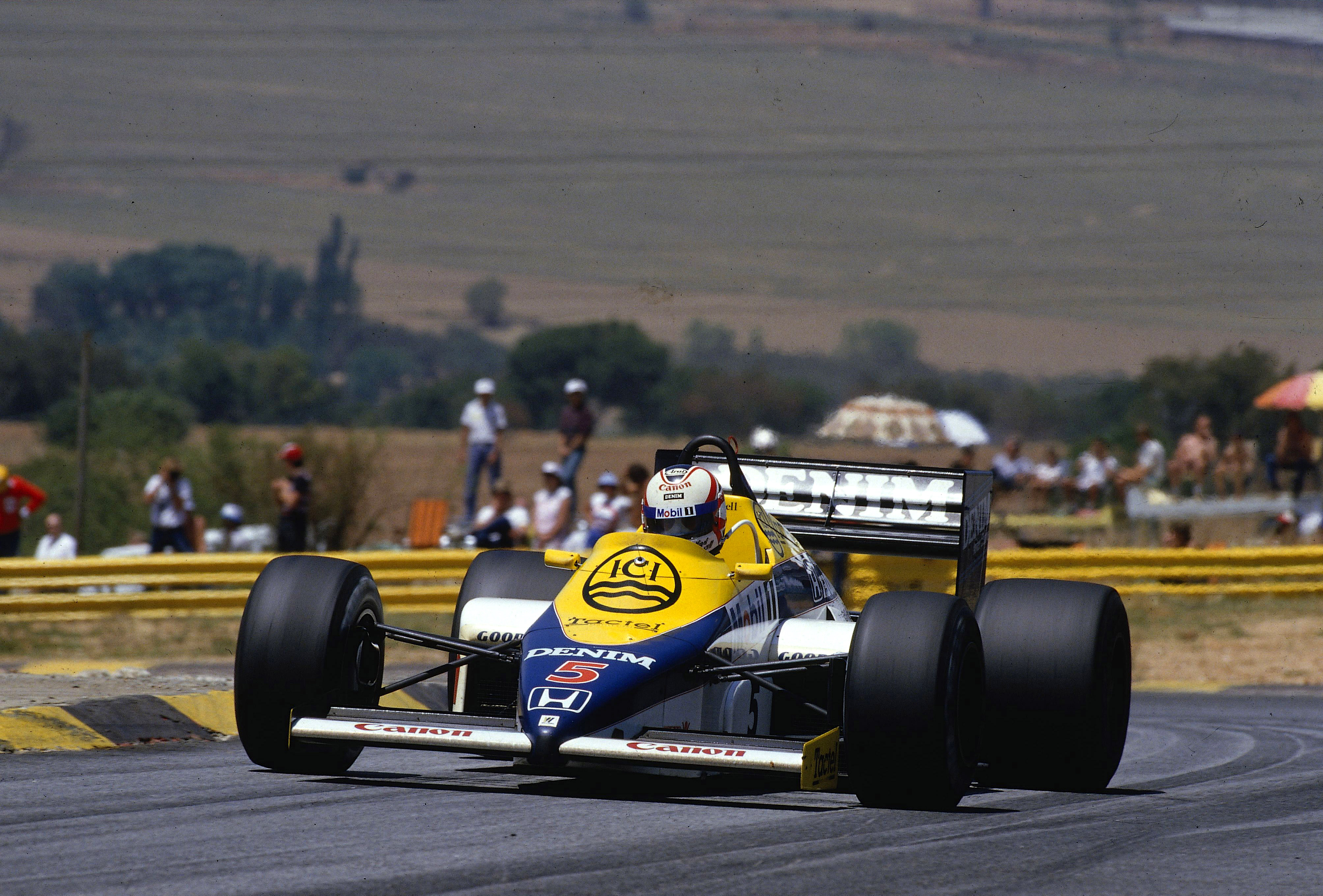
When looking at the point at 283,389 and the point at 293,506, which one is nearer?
the point at 293,506

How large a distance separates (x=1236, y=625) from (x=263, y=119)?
11207 cm

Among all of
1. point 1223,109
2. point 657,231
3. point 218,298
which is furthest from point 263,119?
point 1223,109

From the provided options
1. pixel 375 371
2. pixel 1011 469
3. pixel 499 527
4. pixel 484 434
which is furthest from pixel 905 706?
pixel 375 371

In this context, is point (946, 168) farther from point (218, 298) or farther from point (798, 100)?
point (218, 298)

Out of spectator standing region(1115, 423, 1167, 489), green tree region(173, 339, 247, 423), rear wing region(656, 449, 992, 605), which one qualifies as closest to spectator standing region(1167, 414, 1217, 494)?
spectator standing region(1115, 423, 1167, 489)

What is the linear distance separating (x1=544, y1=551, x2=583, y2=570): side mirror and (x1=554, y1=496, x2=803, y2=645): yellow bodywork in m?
0.45

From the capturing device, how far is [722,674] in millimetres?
7297

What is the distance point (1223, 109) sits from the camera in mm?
96812

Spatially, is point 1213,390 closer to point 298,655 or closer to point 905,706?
point 905,706

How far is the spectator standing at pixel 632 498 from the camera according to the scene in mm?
16531

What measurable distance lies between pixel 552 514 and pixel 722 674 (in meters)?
10.1

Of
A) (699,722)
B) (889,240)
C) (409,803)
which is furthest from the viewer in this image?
(889,240)

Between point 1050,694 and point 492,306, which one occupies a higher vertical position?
point 492,306

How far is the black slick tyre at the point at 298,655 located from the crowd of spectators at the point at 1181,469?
44.9 ft
